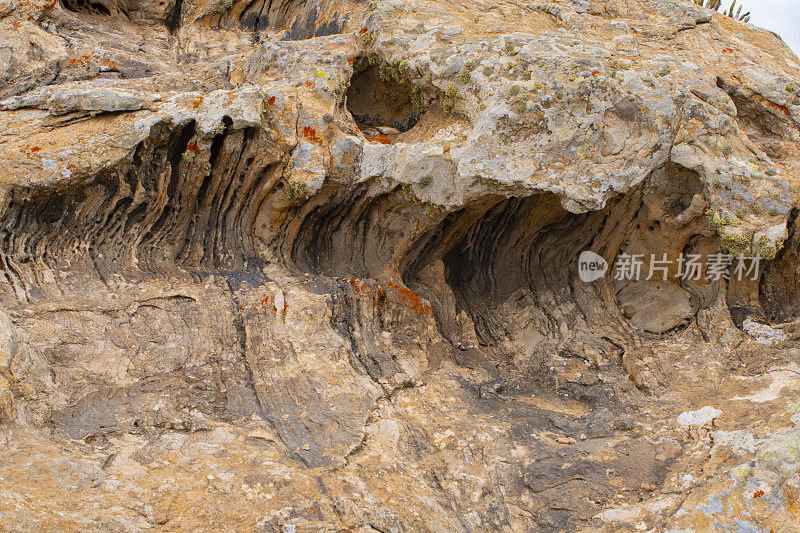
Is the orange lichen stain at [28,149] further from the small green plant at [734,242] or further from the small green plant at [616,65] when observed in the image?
the small green plant at [734,242]

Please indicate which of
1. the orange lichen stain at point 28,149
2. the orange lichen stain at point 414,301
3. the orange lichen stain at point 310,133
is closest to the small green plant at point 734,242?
the orange lichen stain at point 414,301

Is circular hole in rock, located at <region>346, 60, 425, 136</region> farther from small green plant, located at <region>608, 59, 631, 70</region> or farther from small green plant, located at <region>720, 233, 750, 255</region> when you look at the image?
small green plant, located at <region>720, 233, 750, 255</region>

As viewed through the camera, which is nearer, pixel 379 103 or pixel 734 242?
pixel 734 242

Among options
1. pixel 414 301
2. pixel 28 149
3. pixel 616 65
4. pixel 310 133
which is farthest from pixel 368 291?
pixel 28 149

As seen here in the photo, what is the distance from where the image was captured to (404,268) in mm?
8602

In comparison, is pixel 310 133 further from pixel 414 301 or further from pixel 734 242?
pixel 734 242

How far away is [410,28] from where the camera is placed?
7.99m

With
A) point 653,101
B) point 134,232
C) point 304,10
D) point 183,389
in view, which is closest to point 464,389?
point 183,389

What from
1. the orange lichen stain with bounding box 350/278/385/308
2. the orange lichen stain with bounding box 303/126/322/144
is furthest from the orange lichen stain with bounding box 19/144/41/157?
the orange lichen stain with bounding box 350/278/385/308

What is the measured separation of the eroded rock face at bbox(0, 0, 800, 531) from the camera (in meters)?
5.57

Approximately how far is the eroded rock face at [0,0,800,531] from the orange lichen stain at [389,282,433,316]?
0.16 meters

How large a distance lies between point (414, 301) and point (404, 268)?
23.8 inches

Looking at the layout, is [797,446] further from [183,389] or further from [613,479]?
[183,389]

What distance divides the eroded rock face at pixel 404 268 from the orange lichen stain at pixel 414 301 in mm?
158
